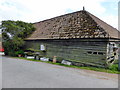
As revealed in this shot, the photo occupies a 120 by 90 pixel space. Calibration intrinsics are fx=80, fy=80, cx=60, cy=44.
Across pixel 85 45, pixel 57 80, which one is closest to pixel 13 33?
pixel 85 45

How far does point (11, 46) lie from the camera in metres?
13.5

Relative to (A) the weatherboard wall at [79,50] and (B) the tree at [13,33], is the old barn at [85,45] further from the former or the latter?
(B) the tree at [13,33]

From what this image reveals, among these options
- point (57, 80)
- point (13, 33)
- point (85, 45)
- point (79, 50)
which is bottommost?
point (57, 80)

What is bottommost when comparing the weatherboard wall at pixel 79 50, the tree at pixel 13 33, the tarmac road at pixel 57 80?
the tarmac road at pixel 57 80

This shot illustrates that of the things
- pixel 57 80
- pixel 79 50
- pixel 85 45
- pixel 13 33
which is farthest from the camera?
pixel 13 33

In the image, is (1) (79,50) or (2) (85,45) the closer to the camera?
(2) (85,45)

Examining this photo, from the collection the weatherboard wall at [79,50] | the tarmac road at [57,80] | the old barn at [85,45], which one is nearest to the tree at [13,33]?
the old barn at [85,45]

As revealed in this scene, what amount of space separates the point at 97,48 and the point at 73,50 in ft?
7.88

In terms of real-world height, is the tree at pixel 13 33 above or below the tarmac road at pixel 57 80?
above

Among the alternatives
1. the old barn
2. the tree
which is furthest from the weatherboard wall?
the tree

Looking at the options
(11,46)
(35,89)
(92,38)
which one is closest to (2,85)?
(35,89)

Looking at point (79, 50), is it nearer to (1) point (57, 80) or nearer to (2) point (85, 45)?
(2) point (85, 45)

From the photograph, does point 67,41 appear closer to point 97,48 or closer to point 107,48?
point 97,48

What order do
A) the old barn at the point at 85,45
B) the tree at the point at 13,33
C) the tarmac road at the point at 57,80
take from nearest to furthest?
the tarmac road at the point at 57,80
the old barn at the point at 85,45
the tree at the point at 13,33
